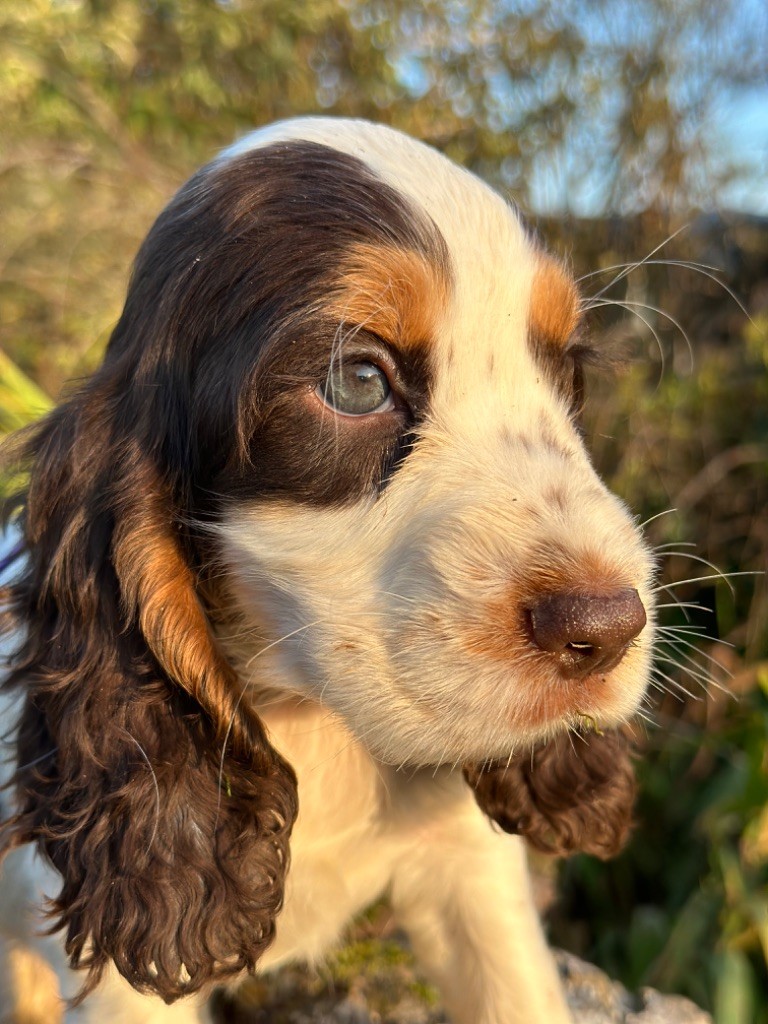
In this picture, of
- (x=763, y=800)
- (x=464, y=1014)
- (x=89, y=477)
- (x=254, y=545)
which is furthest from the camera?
(x=763, y=800)

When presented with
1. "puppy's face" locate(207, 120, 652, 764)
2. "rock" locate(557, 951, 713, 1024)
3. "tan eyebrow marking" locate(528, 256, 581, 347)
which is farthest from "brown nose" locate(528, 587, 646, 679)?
"rock" locate(557, 951, 713, 1024)

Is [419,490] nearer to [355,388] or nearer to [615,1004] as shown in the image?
[355,388]

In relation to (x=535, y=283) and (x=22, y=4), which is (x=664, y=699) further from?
(x=22, y=4)

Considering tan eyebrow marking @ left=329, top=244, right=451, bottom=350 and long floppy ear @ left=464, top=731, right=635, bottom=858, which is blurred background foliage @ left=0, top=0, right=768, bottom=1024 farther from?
tan eyebrow marking @ left=329, top=244, right=451, bottom=350

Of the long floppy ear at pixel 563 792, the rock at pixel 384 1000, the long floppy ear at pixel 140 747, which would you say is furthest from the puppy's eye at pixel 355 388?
the rock at pixel 384 1000

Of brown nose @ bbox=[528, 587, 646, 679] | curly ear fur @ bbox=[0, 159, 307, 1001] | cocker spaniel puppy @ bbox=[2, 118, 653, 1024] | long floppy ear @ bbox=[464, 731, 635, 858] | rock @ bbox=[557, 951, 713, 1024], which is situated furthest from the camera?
rock @ bbox=[557, 951, 713, 1024]

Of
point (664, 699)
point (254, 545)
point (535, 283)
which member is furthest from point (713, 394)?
point (254, 545)

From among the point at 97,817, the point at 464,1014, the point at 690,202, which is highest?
the point at 690,202

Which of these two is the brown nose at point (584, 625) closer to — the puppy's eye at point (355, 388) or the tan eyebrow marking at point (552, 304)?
the puppy's eye at point (355, 388)
